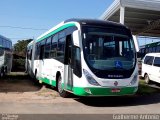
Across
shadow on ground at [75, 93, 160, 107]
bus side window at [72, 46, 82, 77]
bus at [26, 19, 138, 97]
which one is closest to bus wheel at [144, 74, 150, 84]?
shadow on ground at [75, 93, 160, 107]

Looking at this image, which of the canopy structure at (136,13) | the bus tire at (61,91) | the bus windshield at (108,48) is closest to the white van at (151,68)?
the canopy structure at (136,13)

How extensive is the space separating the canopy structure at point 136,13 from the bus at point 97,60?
1603cm

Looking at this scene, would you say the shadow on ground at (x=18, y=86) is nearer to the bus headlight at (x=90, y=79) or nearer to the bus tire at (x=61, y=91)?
the bus tire at (x=61, y=91)

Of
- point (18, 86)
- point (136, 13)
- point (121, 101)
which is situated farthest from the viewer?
point (136, 13)

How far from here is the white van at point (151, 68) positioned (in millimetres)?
21138

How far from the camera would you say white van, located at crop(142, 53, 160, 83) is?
21.1m

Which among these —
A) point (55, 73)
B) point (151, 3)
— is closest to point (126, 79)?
point (55, 73)

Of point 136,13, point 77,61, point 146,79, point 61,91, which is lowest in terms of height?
point 146,79

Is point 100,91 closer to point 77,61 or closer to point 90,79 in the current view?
point 90,79

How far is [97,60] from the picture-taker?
12.6m

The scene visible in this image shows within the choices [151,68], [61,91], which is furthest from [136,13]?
[61,91]

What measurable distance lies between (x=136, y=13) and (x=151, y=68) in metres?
13.4

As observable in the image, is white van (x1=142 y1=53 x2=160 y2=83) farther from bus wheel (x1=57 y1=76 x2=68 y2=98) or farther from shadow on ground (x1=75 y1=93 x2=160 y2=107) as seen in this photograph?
bus wheel (x1=57 y1=76 x2=68 y2=98)

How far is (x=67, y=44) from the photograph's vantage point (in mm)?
14344
